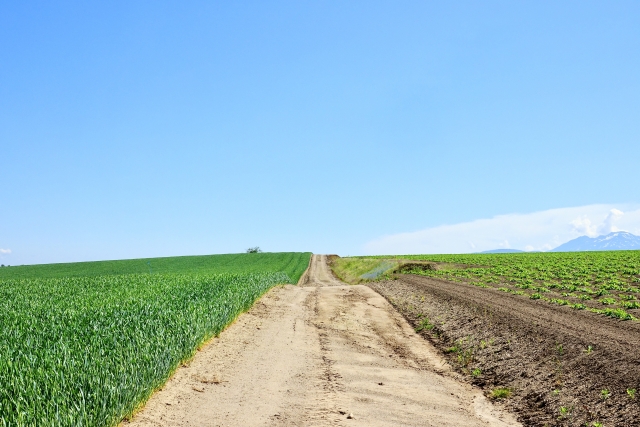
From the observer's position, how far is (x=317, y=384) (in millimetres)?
11445

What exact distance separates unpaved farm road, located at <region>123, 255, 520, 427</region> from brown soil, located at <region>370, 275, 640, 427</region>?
2.73 ft

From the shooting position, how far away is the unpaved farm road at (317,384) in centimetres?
938

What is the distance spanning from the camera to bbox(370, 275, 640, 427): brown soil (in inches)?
388

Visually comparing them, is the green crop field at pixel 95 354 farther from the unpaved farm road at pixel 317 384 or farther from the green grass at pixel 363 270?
the green grass at pixel 363 270

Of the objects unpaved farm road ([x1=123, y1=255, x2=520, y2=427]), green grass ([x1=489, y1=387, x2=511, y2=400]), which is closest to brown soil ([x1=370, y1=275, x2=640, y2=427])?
green grass ([x1=489, y1=387, x2=511, y2=400])

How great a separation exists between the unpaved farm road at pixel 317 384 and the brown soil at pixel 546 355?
83 centimetres

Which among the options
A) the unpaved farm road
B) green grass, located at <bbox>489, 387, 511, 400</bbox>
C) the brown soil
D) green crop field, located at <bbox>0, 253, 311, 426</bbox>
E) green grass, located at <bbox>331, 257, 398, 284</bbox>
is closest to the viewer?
green crop field, located at <bbox>0, 253, 311, 426</bbox>

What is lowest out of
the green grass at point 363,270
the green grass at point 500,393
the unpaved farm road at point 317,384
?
the green grass at point 500,393

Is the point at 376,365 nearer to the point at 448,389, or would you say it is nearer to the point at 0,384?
the point at 448,389

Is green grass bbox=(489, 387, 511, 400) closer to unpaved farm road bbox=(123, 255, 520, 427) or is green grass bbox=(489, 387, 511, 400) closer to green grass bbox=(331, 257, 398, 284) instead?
unpaved farm road bbox=(123, 255, 520, 427)

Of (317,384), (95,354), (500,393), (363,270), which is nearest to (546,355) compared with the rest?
(500,393)

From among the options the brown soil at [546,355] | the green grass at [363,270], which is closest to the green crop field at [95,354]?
the brown soil at [546,355]

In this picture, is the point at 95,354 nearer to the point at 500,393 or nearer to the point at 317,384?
the point at 317,384

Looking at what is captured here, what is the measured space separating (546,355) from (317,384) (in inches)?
257
